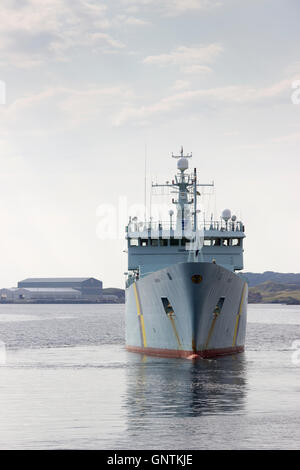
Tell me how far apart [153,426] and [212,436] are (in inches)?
98.0

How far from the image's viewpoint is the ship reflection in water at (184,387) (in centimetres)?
3045

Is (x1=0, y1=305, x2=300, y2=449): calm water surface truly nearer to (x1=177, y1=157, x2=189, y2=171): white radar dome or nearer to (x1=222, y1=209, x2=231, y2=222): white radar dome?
(x1=222, y1=209, x2=231, y2=222): white radar dome

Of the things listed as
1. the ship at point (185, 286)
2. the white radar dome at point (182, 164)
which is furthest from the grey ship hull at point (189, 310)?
the white radar dome at point (182, 164)

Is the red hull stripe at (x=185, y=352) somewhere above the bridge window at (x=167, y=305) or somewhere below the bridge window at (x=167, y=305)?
below

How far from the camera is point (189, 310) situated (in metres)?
Answer: 43.6

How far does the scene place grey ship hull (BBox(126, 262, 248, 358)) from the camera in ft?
143

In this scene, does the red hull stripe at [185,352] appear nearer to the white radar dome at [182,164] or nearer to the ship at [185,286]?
the ship at [185,286]

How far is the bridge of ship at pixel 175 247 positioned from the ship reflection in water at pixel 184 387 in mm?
6621

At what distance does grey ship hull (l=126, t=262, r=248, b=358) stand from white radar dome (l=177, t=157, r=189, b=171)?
10993 millimetres

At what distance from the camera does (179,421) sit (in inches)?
1098

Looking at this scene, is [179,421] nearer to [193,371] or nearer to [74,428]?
[74,428]

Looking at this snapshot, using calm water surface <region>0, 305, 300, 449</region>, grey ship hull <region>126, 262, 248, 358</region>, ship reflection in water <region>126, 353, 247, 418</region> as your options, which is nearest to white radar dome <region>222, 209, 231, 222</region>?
grey ship hull <region>126, 262, 248, 358</region>

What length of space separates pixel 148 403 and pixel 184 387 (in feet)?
15.2

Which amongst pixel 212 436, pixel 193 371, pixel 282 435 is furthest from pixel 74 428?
pixel 193 371
